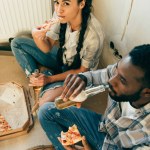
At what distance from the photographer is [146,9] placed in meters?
1.27

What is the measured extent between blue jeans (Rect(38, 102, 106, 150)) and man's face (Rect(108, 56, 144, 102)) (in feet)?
0.92

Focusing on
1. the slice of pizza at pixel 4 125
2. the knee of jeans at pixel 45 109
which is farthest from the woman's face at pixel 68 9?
the slice of pizza at pixel 4 125

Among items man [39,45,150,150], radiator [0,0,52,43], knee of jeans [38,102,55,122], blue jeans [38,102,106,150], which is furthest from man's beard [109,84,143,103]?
radiator [0,0,52,43]

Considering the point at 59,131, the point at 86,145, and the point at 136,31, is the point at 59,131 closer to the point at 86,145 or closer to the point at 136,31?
the point at 86,145

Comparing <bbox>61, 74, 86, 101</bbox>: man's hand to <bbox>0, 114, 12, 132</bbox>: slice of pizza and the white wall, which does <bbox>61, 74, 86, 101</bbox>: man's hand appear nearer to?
the white wall

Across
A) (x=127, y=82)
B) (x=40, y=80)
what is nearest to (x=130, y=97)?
(x=127, y=82)

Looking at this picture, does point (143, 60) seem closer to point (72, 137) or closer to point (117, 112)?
point (117, 112)

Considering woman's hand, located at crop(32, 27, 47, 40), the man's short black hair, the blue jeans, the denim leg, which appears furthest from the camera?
the denim leg

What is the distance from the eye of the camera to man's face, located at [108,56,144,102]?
0.90m

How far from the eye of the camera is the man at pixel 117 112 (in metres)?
0.91

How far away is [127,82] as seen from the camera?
940mm

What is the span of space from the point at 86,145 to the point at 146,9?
75cm

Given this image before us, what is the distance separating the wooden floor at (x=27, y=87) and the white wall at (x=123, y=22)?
33 cm

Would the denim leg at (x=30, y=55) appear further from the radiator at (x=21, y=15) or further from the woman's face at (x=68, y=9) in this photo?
the woman's face at (x=68, y=9)
